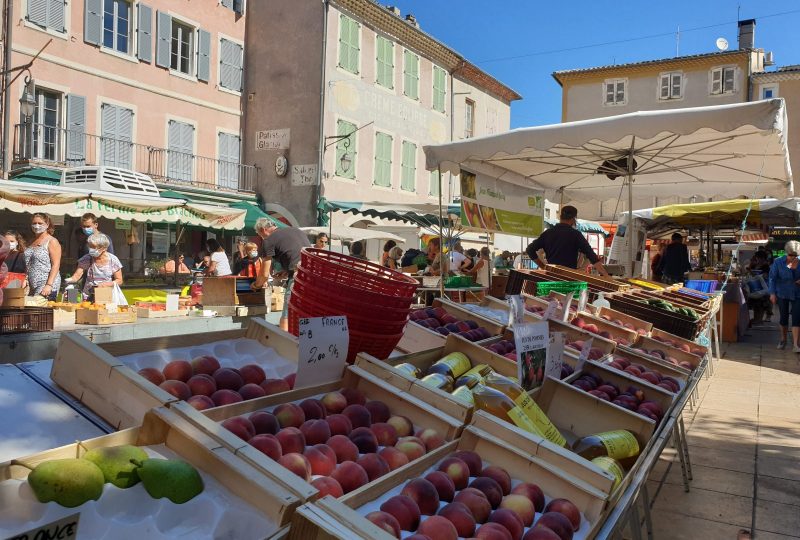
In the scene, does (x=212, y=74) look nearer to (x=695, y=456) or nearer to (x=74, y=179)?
(x=74, y=179)

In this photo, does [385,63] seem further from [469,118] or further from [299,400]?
[299,400]

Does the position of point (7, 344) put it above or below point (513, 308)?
below

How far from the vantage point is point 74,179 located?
12445 mm

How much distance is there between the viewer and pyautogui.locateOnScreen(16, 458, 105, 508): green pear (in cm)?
121

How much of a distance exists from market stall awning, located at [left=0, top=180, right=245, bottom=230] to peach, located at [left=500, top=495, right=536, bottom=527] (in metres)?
8.14

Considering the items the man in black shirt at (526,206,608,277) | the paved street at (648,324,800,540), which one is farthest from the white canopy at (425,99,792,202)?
the paved street at (648,324,800,540)

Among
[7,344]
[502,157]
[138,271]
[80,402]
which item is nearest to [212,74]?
[138,271]

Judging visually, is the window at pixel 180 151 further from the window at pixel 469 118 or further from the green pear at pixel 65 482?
the green pear at pixel 65 482

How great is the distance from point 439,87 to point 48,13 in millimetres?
13402

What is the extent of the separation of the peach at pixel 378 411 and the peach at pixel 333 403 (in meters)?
0.08

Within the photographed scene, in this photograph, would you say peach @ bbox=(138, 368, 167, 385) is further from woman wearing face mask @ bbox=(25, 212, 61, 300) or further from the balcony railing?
the balcony railing

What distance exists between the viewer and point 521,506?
168cm

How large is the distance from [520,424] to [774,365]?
748 centimetres

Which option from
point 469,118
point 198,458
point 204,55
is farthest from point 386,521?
point 469,118
